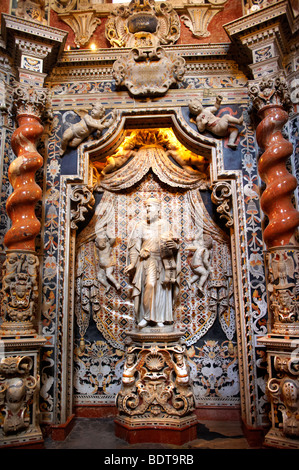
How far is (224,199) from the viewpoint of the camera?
17.5 feet

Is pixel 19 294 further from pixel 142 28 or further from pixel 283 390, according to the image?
pixel 142 28

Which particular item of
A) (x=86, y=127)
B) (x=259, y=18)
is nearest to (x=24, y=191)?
(x=86, y=127)

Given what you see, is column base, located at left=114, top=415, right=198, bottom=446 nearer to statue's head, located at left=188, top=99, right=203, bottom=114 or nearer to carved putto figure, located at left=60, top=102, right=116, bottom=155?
carved putto figure, located at left=60, top=102, right=116, bottom=155

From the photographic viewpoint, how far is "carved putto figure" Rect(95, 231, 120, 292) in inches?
229

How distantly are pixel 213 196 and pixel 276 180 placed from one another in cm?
102

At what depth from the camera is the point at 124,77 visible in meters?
5.53

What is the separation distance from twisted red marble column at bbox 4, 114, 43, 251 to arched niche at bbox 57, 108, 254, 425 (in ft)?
1.95

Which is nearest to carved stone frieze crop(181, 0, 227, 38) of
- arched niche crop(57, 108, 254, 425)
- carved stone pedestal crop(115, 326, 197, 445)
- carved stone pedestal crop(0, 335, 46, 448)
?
arched niche crop(57, 108, 254, 425)

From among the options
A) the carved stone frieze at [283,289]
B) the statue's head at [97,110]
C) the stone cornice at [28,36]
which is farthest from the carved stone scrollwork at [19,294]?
the stone cornice at [28,36]

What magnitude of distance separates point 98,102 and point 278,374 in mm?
4425

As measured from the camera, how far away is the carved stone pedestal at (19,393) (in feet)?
13.5

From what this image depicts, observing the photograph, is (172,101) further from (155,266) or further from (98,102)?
(155,266)

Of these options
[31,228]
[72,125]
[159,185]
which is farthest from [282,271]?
[72,125]

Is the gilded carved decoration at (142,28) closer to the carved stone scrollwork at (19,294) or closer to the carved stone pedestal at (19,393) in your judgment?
the carved stone scrollwork at (19,294)
